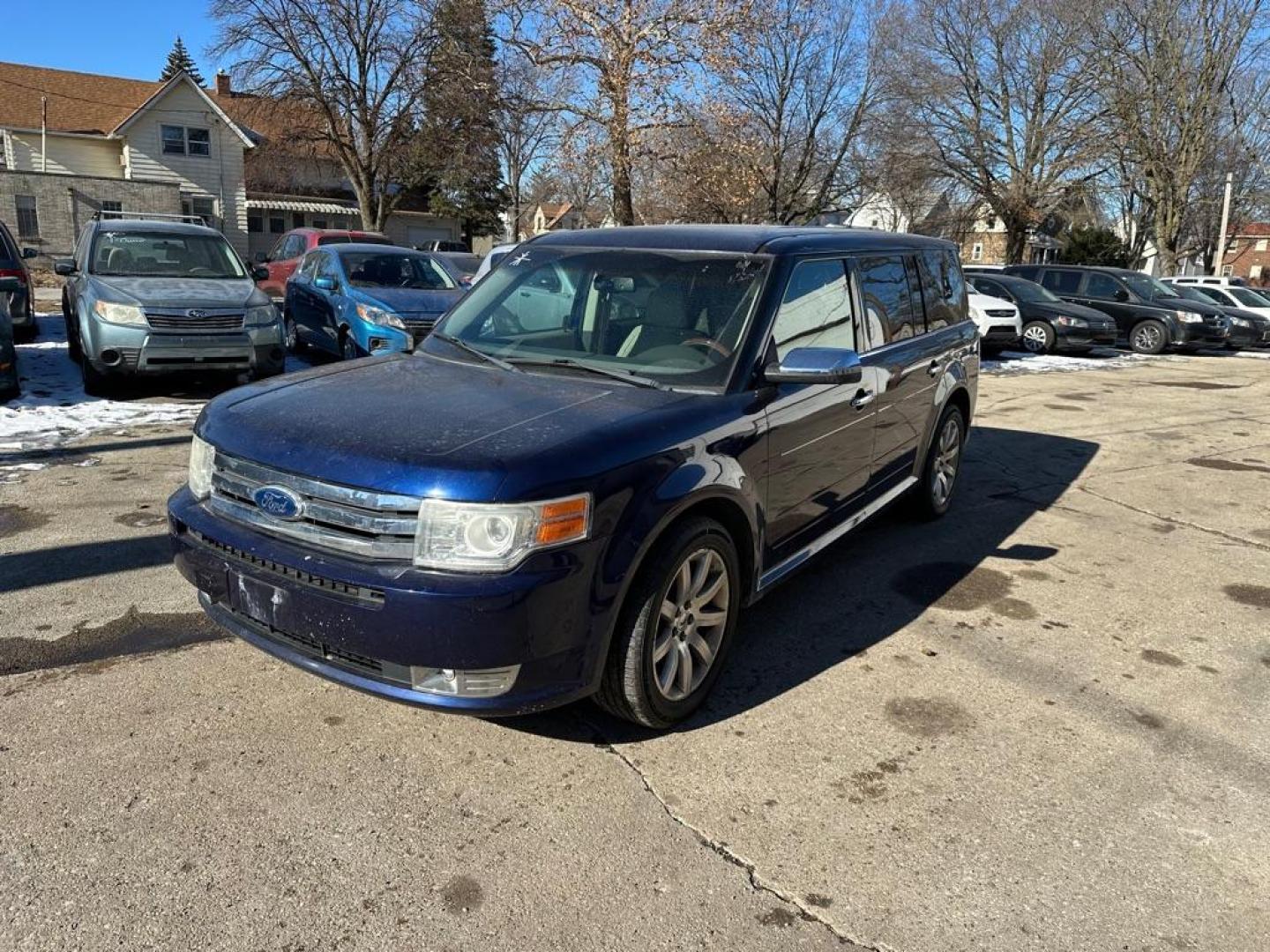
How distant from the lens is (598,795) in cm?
294

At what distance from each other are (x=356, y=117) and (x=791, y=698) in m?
33.0

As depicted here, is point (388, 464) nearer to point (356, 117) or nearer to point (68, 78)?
point (356, 117)

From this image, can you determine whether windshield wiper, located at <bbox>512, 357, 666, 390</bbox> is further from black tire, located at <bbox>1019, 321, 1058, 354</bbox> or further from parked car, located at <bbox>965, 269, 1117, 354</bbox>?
black tire, located at <bbox>1019, 321, 1058, 354</bbox>

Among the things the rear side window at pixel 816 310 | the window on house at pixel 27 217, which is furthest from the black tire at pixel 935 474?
the window on house at pixel 27 217

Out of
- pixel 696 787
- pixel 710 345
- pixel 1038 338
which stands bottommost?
pixel 696 787

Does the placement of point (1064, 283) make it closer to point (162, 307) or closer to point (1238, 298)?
point (1238, 298)

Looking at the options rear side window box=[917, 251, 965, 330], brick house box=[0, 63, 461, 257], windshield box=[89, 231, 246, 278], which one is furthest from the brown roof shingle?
rear side window box=[917, 251, 965, 330]

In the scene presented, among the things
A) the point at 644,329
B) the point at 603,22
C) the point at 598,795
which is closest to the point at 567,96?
the point at 603,22

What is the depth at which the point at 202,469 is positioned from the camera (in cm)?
326

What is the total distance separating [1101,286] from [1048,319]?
3.35 metres

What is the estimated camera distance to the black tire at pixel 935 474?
19.0ft

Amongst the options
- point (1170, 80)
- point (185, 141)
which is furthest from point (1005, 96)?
point (185, 141)

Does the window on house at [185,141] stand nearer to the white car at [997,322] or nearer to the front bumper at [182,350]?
the white car at [997,322]

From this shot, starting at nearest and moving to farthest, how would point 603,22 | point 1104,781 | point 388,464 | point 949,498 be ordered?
point 388,464 → point 1104,781 → point 949,498 → point 603,22
